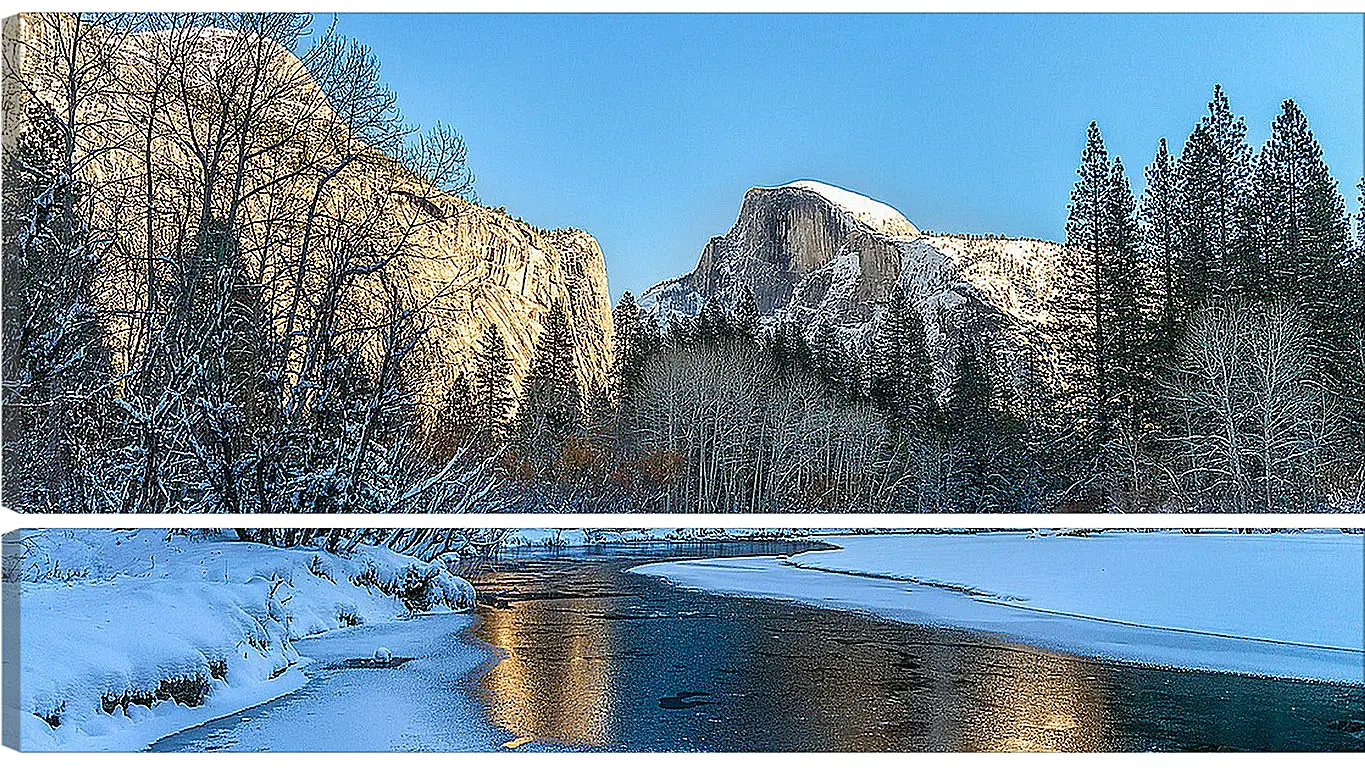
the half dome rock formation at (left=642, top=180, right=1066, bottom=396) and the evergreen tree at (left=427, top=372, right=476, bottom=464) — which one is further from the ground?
the half dome rock formation at (left=642, top=180, right=1066, bottom=396)

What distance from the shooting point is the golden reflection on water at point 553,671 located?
303 cm

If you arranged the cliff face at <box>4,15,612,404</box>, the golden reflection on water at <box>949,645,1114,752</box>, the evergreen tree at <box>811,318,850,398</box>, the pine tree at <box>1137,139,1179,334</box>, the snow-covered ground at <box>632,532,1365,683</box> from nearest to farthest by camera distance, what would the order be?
the golden reflection on water at <box>949,645,1114,752</box>, the snow-covered ground at <box>632,532,1365,683</box>, the cliff face at <box>4,15,612,404</box>, the evergreen tree at <box>811,318,850,398</box>, the pine tree at <box>1137,139,1179,334</box>

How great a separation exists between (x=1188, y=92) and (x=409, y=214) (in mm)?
3480

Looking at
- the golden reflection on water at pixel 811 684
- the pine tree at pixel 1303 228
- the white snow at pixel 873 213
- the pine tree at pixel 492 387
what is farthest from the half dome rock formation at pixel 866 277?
the golden reflection on water at pixel 811 684

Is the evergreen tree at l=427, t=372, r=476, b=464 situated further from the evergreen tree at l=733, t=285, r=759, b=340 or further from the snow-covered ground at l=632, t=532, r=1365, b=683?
the snow-covered ground at l=632, t=532, r=1365, b=683

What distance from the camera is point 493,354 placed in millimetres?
5223

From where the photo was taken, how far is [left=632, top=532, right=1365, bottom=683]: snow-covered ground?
3.25 meters

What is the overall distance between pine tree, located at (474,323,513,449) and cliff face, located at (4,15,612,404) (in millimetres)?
49

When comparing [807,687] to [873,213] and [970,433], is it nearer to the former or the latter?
[970,433]

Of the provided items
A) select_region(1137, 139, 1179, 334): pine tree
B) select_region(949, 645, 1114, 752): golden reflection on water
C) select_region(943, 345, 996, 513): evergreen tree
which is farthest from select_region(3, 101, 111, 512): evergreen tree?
select_region(1137, 139, 1179, 334): pine tree

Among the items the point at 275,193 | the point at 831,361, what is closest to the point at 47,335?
the point at 275,193

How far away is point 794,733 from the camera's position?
3.11m

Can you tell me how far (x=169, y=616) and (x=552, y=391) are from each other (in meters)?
2.46

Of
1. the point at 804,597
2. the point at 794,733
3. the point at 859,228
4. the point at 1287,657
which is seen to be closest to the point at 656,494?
the point at 859,228
